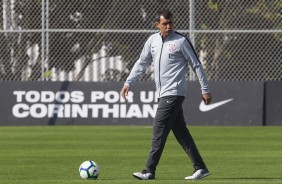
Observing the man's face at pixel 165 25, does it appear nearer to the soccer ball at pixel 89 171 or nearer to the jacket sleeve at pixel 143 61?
the jacket sleeve at pixel 143 61

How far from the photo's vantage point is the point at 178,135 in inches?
509

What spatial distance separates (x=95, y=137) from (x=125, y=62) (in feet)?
18.9

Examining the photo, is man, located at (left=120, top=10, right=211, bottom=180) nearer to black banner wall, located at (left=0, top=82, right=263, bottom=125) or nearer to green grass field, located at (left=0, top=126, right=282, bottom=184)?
green grass field, located at (left=0, top=126, right=282, bottom=184)

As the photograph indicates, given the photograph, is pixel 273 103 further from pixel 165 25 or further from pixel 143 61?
pixel 165 25

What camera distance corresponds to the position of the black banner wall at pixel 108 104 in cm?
2508

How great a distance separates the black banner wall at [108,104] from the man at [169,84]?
12251 mm

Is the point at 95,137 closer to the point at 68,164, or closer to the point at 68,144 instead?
the point at 68,144

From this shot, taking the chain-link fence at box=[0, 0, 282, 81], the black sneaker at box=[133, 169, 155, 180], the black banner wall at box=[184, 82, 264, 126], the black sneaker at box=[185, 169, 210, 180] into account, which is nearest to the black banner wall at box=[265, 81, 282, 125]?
the black banner wall at box=[184, 82, 264, 126]

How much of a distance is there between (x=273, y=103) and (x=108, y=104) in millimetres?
4031

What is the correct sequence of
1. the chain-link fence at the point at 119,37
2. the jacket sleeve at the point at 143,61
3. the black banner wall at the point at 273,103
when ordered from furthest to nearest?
1. the chain-link fence at the point at 119,37
2. the black banner wall at the point at 273,103
3. the jacket sleeve at the point at 143,61

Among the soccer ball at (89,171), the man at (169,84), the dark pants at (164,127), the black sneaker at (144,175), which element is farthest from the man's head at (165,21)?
the soccer ball at (89,171)

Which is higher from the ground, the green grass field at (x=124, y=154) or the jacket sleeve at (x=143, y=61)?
the jacket sleeve at (x=143, y=61)

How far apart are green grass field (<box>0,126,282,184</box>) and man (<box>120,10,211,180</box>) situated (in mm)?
265

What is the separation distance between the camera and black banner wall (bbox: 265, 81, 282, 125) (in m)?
25.0
